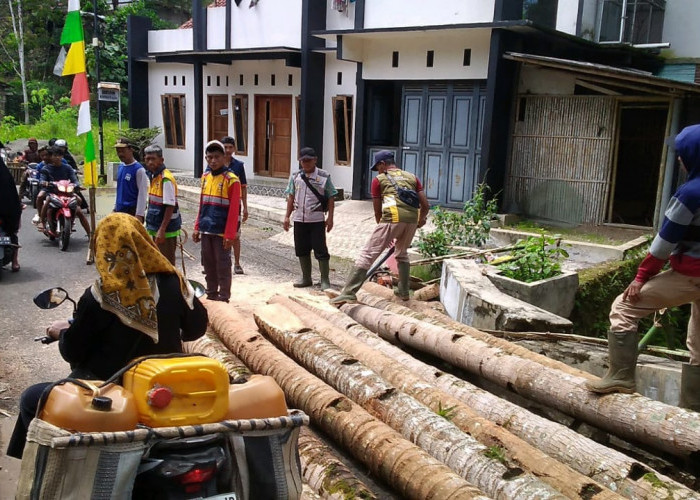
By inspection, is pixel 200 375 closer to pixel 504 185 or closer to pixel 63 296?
pixel 63 296

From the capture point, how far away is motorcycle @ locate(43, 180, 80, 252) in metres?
10.4

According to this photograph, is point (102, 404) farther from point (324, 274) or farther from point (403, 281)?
point (324, 274)

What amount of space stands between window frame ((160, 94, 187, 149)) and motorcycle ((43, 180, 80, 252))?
10.3m

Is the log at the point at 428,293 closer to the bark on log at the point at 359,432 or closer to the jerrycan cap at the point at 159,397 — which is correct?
the bark on log at the point at 359,432

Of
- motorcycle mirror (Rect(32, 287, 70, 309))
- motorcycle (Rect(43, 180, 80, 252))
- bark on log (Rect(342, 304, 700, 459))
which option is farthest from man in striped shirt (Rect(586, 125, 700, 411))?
A: motorcycle (Rect(43, 180, 80, 252))

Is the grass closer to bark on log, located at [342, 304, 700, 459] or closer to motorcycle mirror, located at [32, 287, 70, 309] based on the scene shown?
bark on log, located at [342, 304, 700, 459]

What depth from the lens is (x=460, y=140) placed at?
1361 centimetres

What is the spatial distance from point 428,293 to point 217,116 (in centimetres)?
1281

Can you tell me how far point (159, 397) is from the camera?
101 inches

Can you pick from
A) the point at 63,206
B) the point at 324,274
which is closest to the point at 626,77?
the point at 324,274

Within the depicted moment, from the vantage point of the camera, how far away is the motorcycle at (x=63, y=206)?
10398 millimetres

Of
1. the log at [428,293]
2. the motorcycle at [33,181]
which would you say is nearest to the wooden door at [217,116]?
the motorcycle at [33,181]

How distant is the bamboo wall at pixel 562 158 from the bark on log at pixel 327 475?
963 centimetres

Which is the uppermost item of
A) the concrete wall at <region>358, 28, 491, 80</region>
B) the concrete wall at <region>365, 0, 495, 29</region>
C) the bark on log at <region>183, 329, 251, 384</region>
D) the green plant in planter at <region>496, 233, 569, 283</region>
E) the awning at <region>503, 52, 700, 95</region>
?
the concrete wall at <region>365, 0, 495, 29</region>
